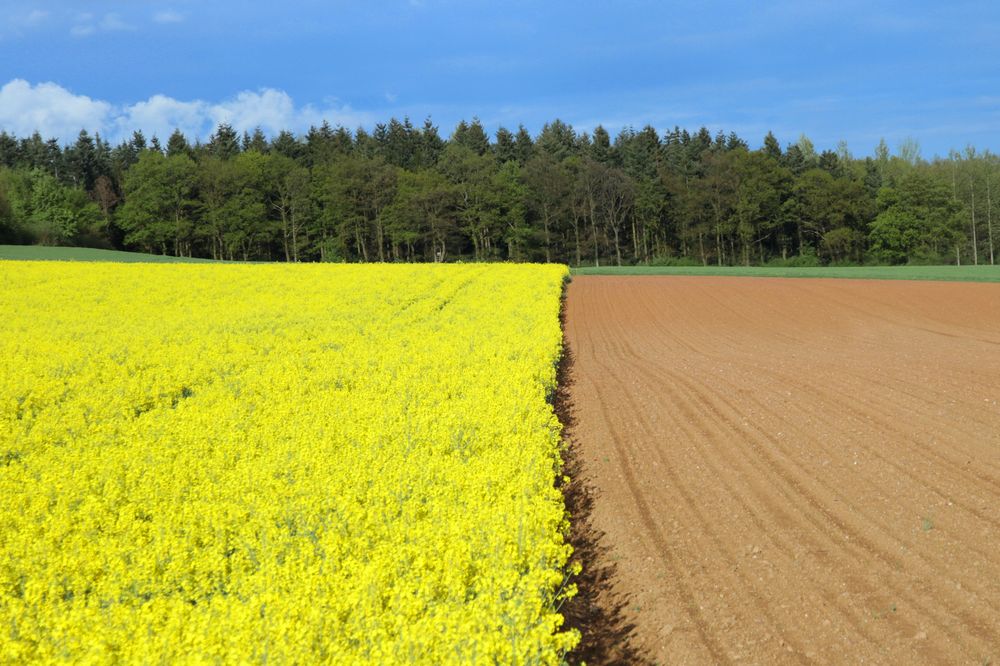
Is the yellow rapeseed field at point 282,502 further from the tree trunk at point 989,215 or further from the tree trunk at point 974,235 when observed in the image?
the tree trunk at point 989,215

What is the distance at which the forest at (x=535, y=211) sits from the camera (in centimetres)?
7700

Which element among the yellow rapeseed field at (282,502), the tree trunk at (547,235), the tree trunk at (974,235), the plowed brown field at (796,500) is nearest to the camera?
the yellow rapeseed field at (282,502)

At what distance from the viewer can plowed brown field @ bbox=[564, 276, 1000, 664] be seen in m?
5.95

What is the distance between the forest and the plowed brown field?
65360 millimetres

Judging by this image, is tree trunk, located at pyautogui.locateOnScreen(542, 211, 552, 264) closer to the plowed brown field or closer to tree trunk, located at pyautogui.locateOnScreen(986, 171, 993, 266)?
tree trunk, located at pyautogui.locateOnScreen(986, 171, 993, 266)

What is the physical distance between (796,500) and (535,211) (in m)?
79.3

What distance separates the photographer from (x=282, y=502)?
690 cm

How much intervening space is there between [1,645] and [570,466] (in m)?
6.94

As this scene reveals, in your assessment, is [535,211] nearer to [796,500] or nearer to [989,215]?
[989,215]

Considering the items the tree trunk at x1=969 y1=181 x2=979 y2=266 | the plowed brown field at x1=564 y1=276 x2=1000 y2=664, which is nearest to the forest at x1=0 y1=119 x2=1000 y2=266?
the tree trunk at x1=969 y1=181 x2=979 y2=266

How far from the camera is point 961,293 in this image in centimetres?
3173

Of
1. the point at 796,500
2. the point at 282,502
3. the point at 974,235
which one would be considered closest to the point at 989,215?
the point at 974,235

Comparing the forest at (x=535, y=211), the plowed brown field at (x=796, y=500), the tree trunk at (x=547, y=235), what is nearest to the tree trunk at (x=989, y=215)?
the forest at (x=535, y=211)

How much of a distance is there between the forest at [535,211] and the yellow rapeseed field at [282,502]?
6704cm
